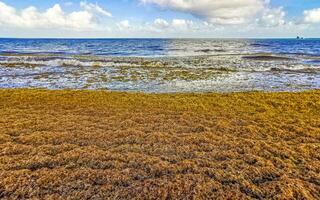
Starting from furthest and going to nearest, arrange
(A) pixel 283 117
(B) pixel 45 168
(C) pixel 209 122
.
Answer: (A) pixel 283 117 → (C) pixel 209 122 → (B) pixel 45 168

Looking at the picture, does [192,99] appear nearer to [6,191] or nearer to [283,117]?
[283,117]

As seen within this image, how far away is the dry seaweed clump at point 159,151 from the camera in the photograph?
4.49m

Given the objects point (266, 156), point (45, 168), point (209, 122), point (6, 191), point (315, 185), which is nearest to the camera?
point (6, 191)

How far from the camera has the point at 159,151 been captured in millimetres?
5961

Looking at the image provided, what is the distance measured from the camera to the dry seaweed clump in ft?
14.7

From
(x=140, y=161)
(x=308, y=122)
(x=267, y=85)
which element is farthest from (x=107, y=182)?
(x=267, y=85)

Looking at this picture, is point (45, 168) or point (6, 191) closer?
point (6, 191)

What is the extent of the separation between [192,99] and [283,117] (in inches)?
142

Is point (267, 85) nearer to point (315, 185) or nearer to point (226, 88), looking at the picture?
point (226, 88)

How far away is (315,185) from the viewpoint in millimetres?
4645

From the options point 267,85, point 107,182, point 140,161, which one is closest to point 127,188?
point 107,182

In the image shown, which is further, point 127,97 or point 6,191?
point 127,97

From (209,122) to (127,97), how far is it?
463cm

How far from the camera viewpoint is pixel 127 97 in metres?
11.8
